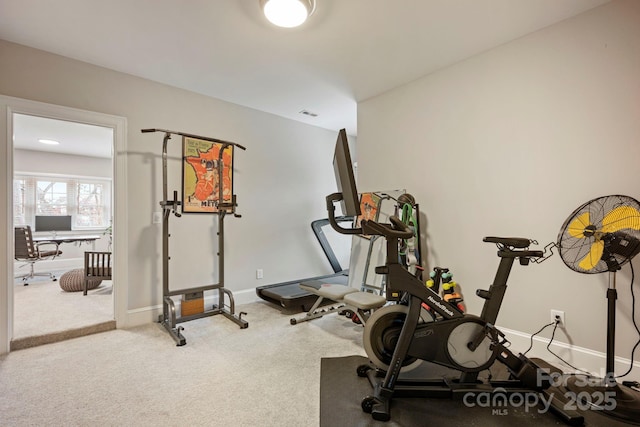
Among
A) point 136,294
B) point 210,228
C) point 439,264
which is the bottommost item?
point 136,294

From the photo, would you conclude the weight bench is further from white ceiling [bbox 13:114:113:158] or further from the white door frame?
white ceiling [bbox 13:114:113:158]

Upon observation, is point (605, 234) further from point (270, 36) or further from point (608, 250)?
point (270, 36)

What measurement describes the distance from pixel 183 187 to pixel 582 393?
3.88m

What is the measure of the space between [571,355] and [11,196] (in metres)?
4.73

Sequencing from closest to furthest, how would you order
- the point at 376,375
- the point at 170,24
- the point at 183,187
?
the point at 376,375 → the point at 170,24 → the point at 183,187

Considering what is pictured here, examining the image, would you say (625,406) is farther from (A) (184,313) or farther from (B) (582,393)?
(A) (184,313)

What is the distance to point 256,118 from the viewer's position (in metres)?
4.10

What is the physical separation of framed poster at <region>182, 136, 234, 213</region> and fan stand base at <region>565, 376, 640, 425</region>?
3.22 metres

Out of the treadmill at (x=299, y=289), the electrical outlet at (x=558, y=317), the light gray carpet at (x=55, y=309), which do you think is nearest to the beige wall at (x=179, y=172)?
the treadmill at (x=299, y=289)

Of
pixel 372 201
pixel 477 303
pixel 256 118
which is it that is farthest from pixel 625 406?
pixel 256 118

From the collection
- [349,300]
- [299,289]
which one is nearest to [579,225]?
[349,300]

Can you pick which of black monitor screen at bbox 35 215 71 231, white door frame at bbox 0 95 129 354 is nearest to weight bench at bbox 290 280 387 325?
white door frame at bbox 0 95 129 354

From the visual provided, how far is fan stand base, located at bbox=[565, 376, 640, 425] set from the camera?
1639 millimetres

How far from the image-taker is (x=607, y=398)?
1759mm
